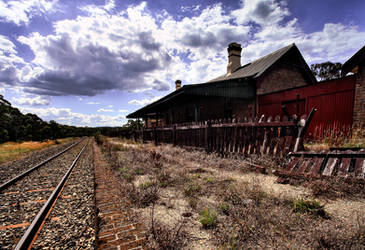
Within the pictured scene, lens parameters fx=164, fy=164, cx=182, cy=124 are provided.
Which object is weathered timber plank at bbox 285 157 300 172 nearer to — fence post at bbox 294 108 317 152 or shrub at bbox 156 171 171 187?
fence post at bbox 294 108 317 152

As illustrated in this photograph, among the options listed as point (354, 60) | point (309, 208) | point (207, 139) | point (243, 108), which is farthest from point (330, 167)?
point (243, 108)

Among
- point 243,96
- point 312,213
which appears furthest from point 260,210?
point 243,96

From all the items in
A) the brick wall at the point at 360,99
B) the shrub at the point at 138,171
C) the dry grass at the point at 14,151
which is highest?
the brick wall at the point at 360,99

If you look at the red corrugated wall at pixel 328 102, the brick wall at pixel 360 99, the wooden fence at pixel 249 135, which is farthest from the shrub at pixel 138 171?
the brick wall at pixel 360 99

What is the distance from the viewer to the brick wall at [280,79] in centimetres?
1102

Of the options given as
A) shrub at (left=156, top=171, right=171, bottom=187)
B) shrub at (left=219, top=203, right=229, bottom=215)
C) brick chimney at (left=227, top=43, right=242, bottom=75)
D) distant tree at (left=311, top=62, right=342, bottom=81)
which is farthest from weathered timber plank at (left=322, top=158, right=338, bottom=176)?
distant tree at (left=311, top=62, right=342, bottom=81)

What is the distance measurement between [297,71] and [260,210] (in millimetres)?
14467

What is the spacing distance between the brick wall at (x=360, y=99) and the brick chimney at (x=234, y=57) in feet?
32.8

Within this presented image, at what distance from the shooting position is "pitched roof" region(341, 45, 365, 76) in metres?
6.84

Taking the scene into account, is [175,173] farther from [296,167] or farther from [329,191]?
[329,191]

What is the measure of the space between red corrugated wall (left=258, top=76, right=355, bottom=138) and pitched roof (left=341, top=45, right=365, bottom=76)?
70 centimetres

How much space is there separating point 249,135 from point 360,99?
5837 millimetres

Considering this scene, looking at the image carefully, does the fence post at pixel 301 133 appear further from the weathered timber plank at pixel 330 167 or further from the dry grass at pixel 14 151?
the dry grass at pixel 14 151

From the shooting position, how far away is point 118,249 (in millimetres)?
1649
